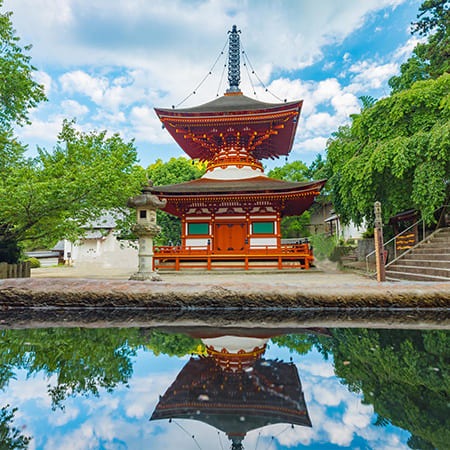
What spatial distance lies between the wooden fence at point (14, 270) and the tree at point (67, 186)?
1.04m

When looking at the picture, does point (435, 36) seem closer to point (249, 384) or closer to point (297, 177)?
point (297, 177)

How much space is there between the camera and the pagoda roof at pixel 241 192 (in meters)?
13.2

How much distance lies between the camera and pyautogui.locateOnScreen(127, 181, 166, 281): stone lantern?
961 centimetres

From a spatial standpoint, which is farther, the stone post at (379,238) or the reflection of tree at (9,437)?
the stone post at (379,238)

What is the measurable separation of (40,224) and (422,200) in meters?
13.8

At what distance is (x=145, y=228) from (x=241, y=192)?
A: 5.45 m

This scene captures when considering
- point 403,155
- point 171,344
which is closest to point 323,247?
point 403,155

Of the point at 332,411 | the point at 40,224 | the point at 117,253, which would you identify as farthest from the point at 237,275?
the point at 117,253

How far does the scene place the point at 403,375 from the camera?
2936 millimetres

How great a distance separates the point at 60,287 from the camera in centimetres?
604

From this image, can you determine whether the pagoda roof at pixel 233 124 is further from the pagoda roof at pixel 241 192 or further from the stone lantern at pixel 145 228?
the stone lantern at pixel 145 228

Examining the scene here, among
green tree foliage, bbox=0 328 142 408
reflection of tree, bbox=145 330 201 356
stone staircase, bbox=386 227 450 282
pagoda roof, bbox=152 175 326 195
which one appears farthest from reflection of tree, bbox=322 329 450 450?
pagoda roof, bbox=152 175 326 195

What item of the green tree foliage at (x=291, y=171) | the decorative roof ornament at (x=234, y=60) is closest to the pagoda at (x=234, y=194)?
the decorative roof ornament at (x=234, y=60)

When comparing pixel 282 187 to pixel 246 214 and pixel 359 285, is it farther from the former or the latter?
pixel 359 285
